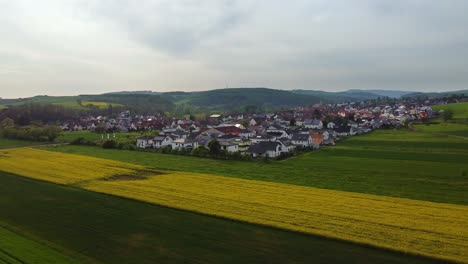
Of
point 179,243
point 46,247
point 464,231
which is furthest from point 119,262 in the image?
point 464,231

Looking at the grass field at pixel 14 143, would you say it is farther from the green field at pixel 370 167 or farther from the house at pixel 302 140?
the house at pixel 302 140

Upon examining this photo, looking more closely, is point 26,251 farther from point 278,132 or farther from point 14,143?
point 14,143

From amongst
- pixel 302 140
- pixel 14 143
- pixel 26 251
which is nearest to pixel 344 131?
pixel 302 140

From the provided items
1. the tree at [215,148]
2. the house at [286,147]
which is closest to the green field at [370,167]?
the tree at [215,148]

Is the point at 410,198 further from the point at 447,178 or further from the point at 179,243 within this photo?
the point at 179,243

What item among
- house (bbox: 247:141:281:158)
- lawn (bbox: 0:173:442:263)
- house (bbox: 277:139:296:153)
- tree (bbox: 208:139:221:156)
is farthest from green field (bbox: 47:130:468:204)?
lawn (bbox: 0:173:442:263)

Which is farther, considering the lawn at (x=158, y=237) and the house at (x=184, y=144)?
the house at (x=184, y=144)

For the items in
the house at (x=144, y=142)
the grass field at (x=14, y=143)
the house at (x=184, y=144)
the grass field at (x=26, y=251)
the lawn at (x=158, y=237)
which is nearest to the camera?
the grass field at (x=26, y=251)
